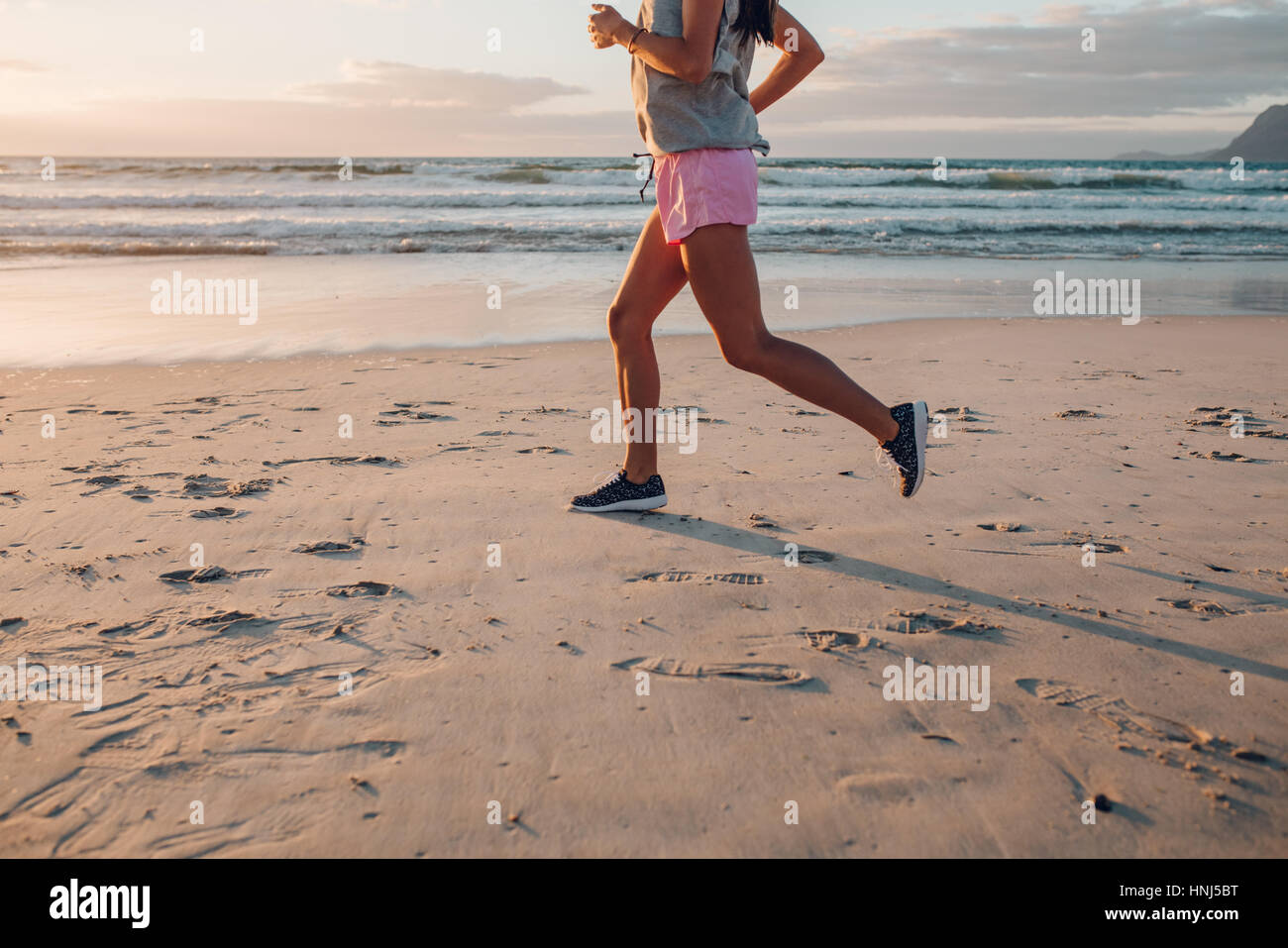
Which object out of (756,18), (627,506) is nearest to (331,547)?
(627,506)

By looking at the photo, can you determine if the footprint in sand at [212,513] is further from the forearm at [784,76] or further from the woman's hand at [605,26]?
the forearm at [784,76]

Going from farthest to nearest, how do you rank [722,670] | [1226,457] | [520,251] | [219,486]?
[520,251] → [1226,457] → [219,486] → [722,670]

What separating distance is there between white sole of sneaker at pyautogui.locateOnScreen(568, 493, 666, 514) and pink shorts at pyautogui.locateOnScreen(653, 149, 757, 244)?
0.86m

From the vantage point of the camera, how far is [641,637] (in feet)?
6.98

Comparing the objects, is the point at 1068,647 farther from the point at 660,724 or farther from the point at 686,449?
the point at 686,449

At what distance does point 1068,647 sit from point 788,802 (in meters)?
0.90

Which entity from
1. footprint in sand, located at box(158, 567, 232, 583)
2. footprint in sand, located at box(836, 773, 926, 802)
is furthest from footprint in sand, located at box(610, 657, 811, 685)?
footprint in sand, located at box(158, 567, 232, 583)

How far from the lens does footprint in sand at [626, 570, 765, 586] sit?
243 cm

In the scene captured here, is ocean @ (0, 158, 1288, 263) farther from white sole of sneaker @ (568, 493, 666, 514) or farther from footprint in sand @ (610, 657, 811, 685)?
footprint in sand @ (610, 657, 811, 685)

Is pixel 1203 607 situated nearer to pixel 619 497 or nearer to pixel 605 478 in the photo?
pixel 619 497

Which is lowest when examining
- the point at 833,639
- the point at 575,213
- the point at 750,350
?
the point at 833,639

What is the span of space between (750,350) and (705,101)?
0.70 m

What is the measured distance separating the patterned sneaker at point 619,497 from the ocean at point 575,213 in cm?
803
